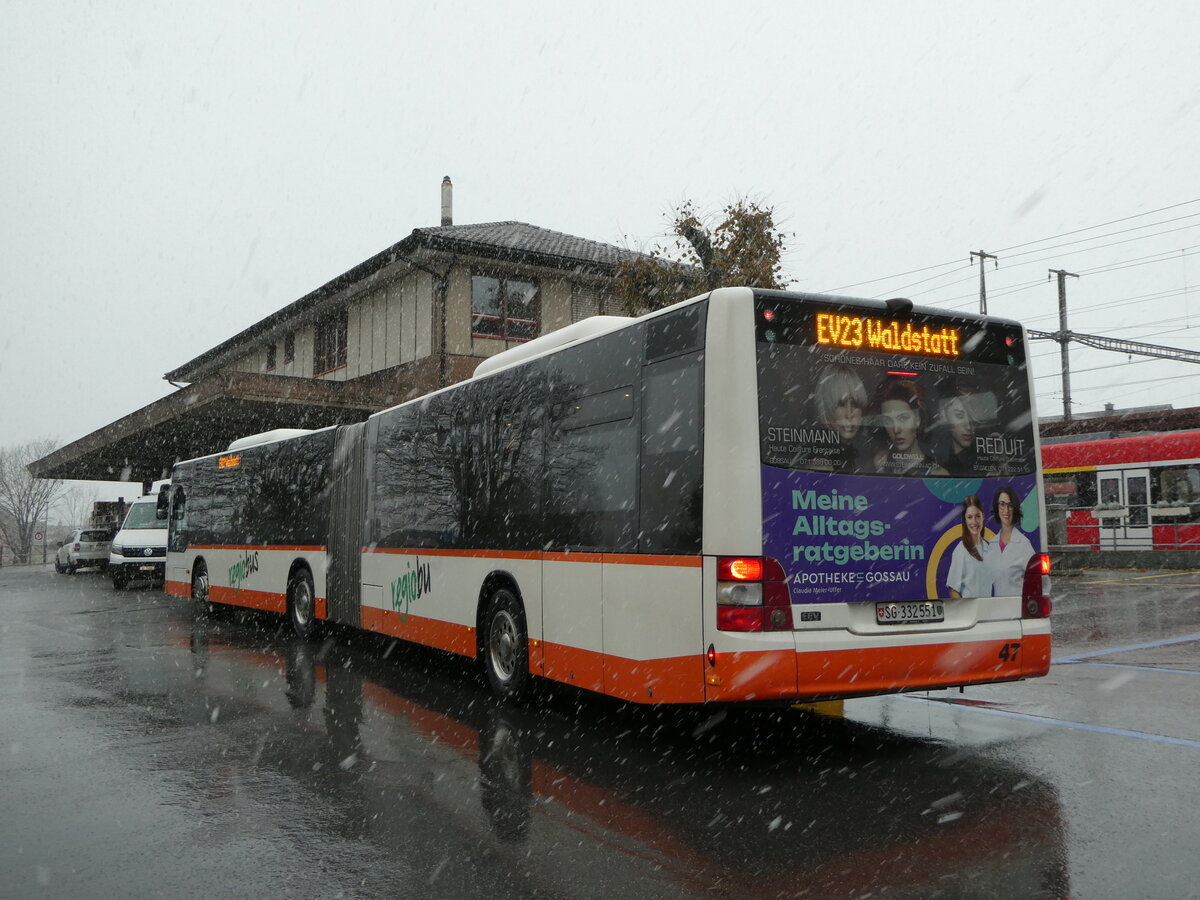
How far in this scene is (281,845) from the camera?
4910 mm

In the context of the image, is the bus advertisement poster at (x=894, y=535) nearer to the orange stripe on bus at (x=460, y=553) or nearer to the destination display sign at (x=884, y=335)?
the destination display sign at (x=884, y=335)

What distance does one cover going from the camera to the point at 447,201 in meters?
36.5

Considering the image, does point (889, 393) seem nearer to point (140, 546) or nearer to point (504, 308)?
point (504, 308)

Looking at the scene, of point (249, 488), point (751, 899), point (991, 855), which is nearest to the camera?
point (751, 899)

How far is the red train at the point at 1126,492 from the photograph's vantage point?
26.6 metres

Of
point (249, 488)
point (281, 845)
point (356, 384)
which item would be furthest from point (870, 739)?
point (356, 384)

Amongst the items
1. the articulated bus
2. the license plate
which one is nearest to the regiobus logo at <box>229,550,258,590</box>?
the articulated bus

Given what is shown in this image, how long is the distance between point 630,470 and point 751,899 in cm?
338

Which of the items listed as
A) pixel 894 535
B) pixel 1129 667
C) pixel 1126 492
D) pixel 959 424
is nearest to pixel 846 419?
pixel 894 535

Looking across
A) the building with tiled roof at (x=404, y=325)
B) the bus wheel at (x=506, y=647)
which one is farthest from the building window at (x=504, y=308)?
the bus wheel at (x=506, y=647)

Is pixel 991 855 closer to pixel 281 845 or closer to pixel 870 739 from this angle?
pixel 870 739

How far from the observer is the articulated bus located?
6.15 m

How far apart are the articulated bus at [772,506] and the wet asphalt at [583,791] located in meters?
0.61

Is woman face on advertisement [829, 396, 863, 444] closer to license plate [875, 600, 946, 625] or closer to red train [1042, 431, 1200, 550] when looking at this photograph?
license plate [875, 600, 946, 625]
